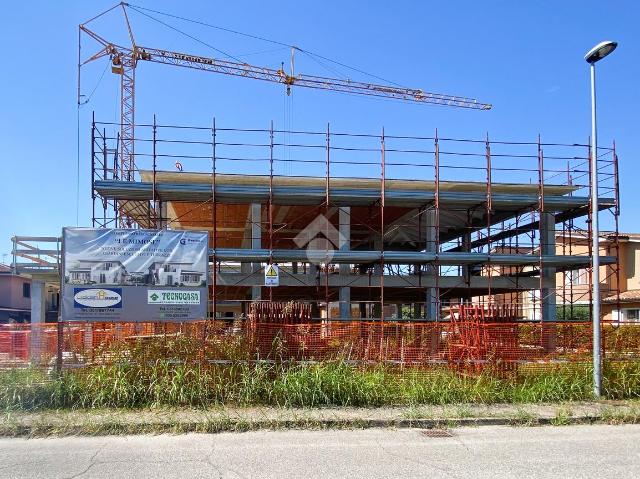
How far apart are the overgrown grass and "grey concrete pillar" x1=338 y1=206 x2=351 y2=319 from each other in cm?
1201

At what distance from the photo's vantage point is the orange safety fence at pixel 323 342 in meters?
9.88

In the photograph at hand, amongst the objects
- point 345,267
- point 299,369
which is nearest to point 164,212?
point 345,267

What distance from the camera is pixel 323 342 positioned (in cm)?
1052

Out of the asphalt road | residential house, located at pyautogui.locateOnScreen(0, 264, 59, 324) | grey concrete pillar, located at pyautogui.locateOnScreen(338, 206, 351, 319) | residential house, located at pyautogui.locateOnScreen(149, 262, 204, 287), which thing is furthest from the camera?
residential house, located at pyautogui.locateOnScreen(0, 264, 59, 324)

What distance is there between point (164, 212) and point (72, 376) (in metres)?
15.7

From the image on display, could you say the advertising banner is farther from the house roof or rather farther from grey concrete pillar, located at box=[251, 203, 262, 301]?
the house roof

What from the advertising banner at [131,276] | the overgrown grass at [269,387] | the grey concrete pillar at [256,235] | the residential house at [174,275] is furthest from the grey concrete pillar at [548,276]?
the advertising banner at [131,276]

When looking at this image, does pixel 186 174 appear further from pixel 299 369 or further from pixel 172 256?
pixel 299 369

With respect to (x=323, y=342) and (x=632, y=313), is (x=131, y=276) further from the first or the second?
(x=632, y=313)

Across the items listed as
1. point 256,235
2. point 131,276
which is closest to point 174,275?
point 131,276

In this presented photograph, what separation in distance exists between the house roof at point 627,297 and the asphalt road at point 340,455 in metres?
24.7

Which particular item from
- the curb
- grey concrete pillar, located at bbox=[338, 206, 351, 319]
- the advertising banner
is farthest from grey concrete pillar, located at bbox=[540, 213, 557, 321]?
the advertising banner

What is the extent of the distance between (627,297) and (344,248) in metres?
18.8

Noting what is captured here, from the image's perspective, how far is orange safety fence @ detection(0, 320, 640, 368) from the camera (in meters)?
9.88
